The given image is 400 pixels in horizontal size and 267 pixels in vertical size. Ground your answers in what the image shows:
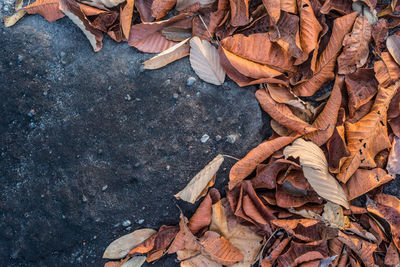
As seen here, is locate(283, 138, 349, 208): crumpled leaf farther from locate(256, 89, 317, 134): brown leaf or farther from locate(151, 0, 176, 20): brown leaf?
locate(151, 0, 176, 20): brown leaf

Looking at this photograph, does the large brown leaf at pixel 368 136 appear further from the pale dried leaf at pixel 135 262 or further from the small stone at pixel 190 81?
the pale dried leaf at pixel 135 262

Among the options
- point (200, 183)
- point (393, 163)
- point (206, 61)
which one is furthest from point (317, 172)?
point (206, 61)

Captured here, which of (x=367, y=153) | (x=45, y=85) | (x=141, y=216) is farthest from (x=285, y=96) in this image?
(x=45, y=85)

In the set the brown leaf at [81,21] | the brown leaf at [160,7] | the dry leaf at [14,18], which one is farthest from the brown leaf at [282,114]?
the dry leaf at [14,18]

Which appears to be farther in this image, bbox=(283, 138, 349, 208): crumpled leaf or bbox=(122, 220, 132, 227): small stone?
bbox=(122, 220, 132, 227): small stone

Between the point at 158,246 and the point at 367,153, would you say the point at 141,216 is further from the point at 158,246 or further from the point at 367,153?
the point at 367,153

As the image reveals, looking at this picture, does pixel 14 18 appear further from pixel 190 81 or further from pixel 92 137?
pixel 190 81

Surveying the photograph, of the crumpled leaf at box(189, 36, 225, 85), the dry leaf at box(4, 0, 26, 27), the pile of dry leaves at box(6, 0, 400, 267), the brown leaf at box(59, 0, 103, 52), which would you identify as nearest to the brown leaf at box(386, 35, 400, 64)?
the pile of dry leaves at box(6, 0, 400, 267)
